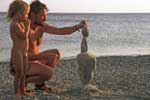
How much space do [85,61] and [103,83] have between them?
157cm

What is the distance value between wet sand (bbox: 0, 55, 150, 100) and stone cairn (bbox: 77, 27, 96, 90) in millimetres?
245

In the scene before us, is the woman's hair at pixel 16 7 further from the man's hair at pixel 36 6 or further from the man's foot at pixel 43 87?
the man's foot at pixel 43 87

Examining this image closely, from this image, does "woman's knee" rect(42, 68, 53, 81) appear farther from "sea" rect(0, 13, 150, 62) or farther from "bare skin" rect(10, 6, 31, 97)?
"sea" rect(0, 13, 150, 62)

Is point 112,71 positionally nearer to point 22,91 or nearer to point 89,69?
point 89,69

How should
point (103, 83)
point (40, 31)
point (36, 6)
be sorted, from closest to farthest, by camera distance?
1. point (36, 6)
2. point (40, 31)
3. point (103, 83)

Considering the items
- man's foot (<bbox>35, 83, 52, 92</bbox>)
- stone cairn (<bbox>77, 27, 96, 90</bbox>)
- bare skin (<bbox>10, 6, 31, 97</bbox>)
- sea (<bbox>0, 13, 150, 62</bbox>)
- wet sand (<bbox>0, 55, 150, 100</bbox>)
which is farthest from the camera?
sea (<bbox>0, 13, 150, 62</bbox>)

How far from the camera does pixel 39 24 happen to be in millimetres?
9031

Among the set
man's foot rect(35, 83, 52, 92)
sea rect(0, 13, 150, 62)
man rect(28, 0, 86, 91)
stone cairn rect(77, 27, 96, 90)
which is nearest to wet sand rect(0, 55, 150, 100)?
man's foot rect(35, 83, 52, 92)

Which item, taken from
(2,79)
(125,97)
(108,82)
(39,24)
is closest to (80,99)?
(125,97)

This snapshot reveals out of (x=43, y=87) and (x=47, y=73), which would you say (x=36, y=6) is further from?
(x=43, y=87)

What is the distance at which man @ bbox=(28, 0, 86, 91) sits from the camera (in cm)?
876

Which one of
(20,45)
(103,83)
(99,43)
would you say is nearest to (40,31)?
(20,45)

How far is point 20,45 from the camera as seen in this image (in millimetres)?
8375

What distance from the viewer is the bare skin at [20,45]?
27.3 ft
